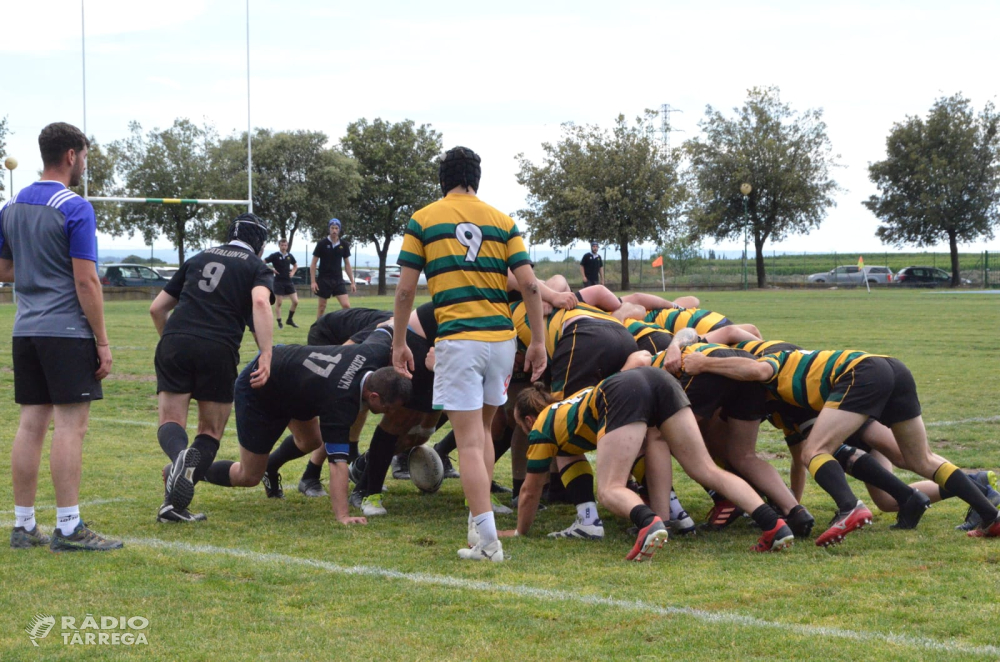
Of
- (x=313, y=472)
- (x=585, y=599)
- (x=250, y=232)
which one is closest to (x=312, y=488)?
(x=313, y=472)

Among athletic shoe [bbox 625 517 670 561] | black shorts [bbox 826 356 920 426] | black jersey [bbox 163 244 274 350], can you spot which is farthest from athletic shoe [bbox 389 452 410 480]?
black shorts [bbox 826 356 920 426]

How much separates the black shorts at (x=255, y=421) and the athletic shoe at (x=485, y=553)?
5.33ft

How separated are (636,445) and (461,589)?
125 cm

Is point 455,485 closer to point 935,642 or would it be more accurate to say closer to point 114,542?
point 114,542

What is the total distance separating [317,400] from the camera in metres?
5.84

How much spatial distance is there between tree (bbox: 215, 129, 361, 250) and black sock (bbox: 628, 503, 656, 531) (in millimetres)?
50558

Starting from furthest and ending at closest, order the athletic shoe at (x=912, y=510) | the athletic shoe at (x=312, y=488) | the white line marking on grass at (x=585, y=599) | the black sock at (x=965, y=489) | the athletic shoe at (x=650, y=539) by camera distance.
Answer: the athletic shoe at (x=312, y=488)
the athletic shoe at (x=912, y=510)
the black sock at (x=965, y=489)
the athletic shoe at (x=650, y=539)
the white line marking on grass at (x=585, y=599)

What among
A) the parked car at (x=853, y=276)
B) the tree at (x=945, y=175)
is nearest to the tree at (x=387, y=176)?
the parked car at (x=853, y=276)

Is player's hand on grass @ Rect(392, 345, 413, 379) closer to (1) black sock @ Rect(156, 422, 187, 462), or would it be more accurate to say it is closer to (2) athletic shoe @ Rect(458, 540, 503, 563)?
(2) athletic shoe @ Rect(458, 540, 503, 563)

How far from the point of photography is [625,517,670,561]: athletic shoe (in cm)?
477

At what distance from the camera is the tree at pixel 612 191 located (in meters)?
51.4

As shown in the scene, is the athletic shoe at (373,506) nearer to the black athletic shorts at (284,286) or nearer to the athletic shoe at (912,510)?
the athletic shoe at (912,510)

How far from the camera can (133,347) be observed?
16594 millimetres

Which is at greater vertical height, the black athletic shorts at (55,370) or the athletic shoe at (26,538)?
the black athletic shorts at (55,370)
